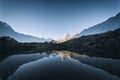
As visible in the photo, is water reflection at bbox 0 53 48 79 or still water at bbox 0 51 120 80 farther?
water reflection at bbox 0 53 48 79

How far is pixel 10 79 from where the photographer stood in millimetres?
50188

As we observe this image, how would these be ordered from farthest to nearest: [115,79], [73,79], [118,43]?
[118,43]
[73,79]
[115,79]

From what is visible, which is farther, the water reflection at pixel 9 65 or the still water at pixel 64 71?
the water reflection at pixel 9 65

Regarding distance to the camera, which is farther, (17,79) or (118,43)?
(118,43)

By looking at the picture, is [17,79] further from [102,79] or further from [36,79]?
[102,79]

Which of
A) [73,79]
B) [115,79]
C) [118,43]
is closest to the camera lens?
[115,79]

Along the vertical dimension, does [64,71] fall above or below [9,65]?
below

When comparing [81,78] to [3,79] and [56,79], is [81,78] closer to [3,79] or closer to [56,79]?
[56,79]

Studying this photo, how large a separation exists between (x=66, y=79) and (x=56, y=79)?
11.2 ft

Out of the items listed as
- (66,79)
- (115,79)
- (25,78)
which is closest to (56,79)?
(66,79)

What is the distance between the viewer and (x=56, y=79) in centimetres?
5031

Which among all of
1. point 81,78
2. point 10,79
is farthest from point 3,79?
point 81,78

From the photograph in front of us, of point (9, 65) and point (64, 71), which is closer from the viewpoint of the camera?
point (64, 71)

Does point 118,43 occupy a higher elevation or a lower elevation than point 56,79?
higher
